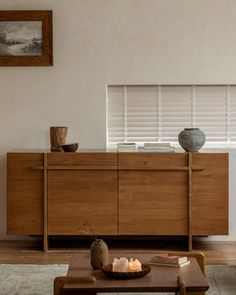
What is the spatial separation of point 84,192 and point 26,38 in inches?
64.4

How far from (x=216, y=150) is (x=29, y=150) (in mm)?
1814

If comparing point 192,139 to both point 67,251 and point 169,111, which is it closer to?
point 169,111

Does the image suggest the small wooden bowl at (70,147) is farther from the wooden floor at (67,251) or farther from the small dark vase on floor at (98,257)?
the small dark vase on floor at (98,257)

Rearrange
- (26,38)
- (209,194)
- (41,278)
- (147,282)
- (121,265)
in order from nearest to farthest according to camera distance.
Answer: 1. (147,282)
2. (121,265)
3. (41,278)
4. (209,194)
5. (26,38)

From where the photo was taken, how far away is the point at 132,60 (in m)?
6.34

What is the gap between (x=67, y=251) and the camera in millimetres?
5938

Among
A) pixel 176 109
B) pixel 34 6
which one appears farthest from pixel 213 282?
pixel 34 6

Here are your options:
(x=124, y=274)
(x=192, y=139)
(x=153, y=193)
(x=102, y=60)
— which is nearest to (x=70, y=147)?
(x=153, y=193)

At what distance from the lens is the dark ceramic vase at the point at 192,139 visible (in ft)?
19.4

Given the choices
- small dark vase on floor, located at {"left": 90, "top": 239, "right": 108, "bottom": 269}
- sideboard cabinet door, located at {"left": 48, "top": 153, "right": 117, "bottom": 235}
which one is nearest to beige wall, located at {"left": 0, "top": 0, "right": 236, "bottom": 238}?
sideboard cabinet door, located at {"left": 48, "top": 153, "right": 117, "bottom": 235}

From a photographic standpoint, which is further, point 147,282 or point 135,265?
point 135,265

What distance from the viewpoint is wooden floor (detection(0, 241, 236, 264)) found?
218 inches

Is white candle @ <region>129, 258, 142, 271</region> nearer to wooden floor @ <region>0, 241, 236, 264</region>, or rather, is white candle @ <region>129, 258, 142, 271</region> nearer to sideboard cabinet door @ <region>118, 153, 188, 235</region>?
wooden floor @ <region>0, 241, 236, 264</region>

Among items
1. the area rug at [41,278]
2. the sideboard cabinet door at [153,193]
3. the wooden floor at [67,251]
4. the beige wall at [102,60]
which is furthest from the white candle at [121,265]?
the beige wall at [102,60]
